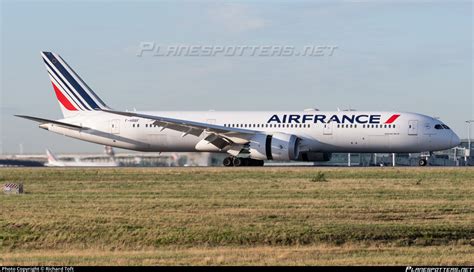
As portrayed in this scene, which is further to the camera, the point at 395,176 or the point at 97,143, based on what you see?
the point at 97,143

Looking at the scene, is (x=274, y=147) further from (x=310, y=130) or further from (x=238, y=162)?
(x=238, y=162)

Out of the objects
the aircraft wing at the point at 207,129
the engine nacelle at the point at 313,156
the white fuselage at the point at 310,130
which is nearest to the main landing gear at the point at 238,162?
the aircraft wing at the point at 207,129

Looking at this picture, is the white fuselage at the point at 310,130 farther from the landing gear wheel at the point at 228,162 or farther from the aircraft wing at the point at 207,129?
the landing gear wheel at the point at 228,162

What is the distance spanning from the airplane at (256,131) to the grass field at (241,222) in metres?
10.5

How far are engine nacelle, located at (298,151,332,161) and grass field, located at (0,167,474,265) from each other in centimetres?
1175

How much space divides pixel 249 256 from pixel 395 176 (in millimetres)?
25431

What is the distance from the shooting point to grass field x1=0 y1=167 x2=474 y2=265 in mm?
24484

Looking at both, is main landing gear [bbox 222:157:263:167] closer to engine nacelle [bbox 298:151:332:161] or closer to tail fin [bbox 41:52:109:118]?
engine nacelle [bbox 298:151:332:161]

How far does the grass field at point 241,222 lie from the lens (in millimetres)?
24484

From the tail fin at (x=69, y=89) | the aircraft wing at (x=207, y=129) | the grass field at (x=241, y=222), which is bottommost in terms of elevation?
the grass field at (x=241, y=222)

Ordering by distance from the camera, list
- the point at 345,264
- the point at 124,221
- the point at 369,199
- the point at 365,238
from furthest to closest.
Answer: the point at 369,199
the point at 124,221
the point at 365,238
the point at 345,264

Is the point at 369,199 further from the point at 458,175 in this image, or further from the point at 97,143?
the point at 97,143

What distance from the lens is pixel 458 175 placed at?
48219 mm

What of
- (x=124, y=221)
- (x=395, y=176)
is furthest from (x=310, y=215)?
(x=395, y=176)
